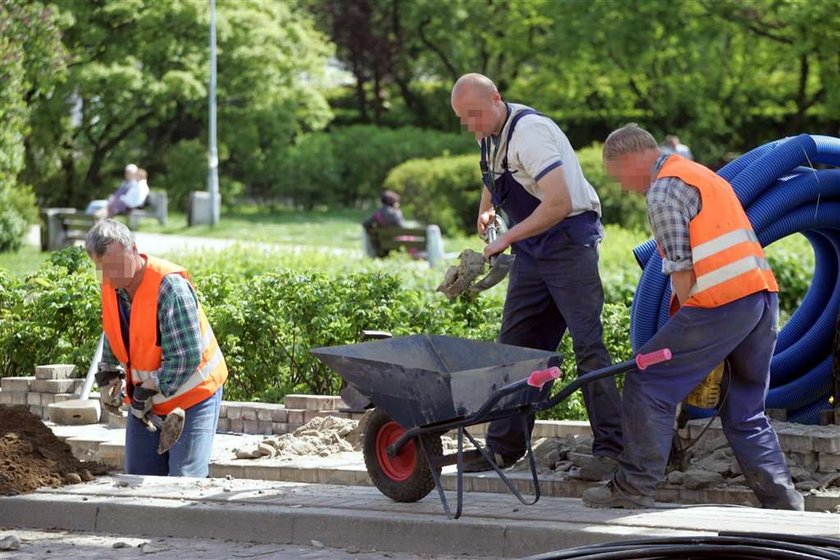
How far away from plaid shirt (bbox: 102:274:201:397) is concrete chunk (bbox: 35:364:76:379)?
3037 millimetres

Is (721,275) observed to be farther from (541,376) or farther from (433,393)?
(433,393)

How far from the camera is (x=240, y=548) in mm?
6320

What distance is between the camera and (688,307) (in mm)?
6242

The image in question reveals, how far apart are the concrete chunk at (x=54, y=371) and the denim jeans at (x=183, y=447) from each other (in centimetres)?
246

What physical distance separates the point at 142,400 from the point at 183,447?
0.41 metres

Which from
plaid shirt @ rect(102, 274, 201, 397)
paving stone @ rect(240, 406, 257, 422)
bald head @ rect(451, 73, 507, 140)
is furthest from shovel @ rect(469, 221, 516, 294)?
paving stone @ rect(240, 406, 257, 422)

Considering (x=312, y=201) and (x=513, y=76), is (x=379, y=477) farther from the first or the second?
(x=513, y=76)

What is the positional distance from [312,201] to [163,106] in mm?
5977

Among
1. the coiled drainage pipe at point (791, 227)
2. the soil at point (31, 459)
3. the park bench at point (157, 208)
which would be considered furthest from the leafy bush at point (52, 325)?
the park bench at point (157, 208)

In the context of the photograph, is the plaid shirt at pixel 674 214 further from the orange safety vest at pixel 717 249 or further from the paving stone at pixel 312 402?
the paving stone at pixel 312 402

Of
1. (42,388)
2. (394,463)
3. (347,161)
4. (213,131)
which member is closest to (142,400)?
(394,463)

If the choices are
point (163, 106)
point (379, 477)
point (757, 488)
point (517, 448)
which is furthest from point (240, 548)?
point (163, 106)

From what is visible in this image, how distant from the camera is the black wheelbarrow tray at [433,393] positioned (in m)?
6.05

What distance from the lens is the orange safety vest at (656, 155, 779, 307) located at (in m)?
6.20
